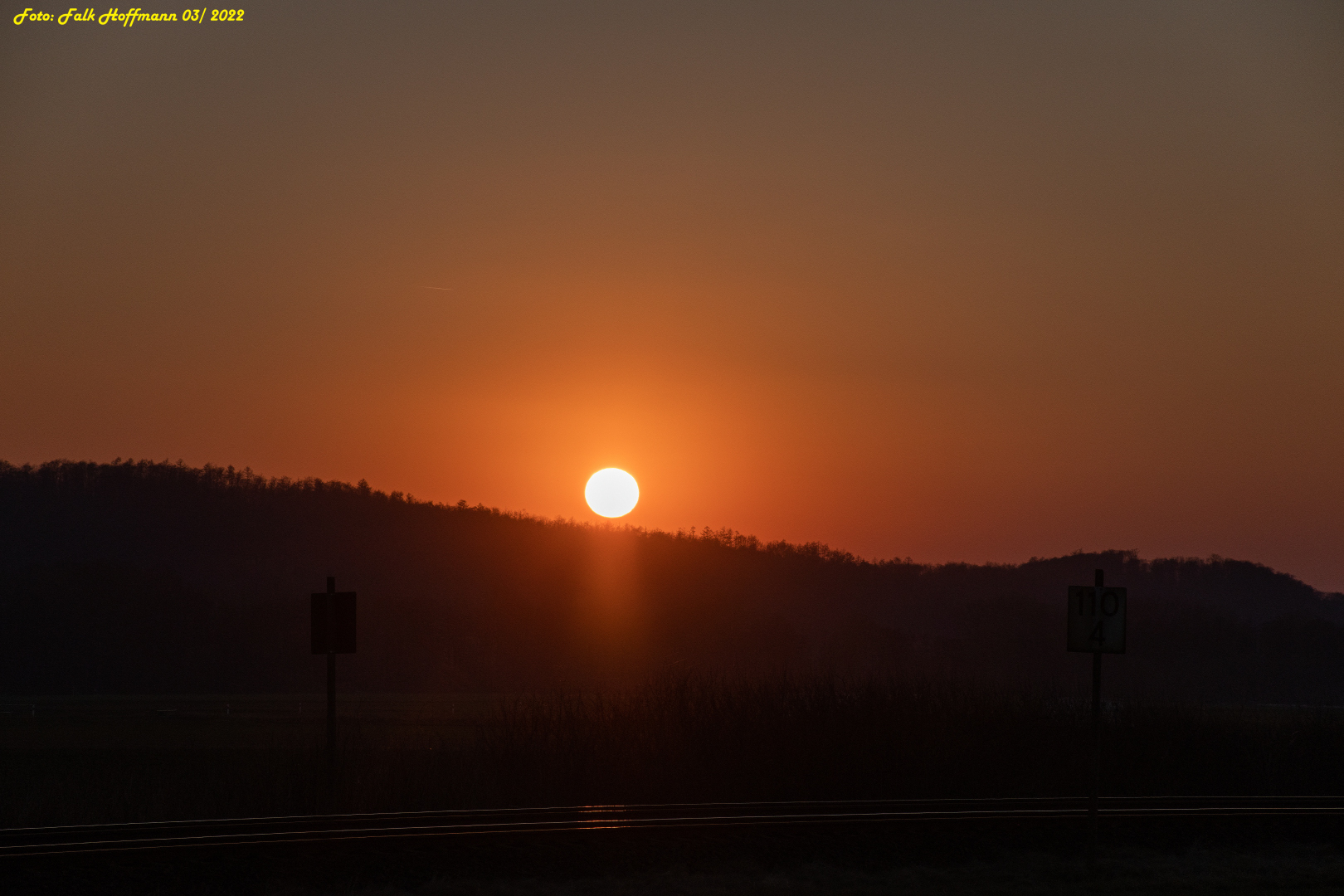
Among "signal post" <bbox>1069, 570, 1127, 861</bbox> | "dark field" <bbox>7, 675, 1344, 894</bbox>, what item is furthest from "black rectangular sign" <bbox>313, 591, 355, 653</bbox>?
"signal post" <bbox>1069, 570, 1127, 861</bbox>

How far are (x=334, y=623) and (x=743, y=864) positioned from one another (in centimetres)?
762

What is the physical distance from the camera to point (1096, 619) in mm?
15648

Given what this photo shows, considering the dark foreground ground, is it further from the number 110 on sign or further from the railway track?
the number 110 on sign

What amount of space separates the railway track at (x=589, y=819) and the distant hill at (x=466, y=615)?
84.0 meters

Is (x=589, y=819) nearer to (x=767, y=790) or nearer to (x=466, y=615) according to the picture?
(x=767, y=790)

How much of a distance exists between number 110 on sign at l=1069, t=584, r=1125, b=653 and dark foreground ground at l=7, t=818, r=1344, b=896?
263cm

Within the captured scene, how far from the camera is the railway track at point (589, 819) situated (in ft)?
48.4

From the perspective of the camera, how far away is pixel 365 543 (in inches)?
7844

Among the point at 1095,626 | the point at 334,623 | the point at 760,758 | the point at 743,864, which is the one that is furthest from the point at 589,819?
the point at 1095,626

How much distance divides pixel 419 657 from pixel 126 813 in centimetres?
12440

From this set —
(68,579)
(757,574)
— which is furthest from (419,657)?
(757,574)

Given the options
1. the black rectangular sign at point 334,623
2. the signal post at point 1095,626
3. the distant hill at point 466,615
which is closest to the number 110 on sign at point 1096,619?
the signal post at point 1095,626

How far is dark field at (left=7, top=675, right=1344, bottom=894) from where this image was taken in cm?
1372

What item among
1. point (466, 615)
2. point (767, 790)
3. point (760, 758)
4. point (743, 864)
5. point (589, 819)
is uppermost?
point (743, 864)
